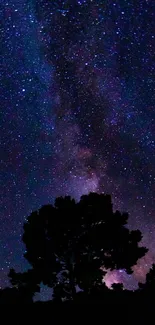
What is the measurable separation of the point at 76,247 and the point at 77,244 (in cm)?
21

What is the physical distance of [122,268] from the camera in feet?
79.8

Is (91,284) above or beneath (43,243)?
beneath

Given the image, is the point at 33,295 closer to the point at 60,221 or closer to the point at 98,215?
the point at 60,221

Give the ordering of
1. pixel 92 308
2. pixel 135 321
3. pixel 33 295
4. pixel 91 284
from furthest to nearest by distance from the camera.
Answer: pixel 33 295, pixel 91 284, pixel 92 308, pixel 135 321

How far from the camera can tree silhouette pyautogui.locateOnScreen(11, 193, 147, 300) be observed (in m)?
22.9

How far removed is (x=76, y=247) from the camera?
2338 cm

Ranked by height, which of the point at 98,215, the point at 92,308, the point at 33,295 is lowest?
the point at 33,295

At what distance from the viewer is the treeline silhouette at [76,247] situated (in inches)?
892

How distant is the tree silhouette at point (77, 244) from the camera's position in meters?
22.9

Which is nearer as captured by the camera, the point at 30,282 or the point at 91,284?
the point at 91,284

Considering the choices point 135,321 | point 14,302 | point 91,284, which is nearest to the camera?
point 135,321

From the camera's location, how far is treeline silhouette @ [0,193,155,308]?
22656 mm

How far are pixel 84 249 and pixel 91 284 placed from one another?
2442mm

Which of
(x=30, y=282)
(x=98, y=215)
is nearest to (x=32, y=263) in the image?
(x=30, y=282)
